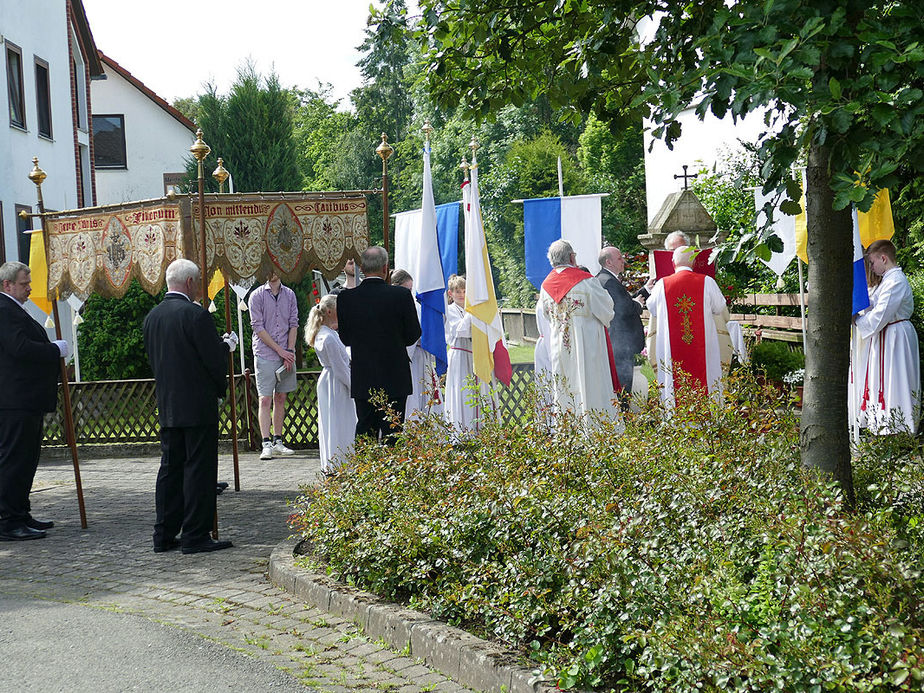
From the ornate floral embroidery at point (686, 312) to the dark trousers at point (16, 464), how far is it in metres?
5.90

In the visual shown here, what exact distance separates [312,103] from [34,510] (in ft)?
215

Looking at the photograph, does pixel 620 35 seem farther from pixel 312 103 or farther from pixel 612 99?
pixel 312 103

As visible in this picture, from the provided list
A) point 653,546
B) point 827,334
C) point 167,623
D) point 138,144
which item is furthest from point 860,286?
point 138,144

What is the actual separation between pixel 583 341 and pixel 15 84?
16.0 metres

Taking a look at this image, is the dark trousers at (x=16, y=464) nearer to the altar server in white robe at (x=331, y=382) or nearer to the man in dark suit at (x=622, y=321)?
the altar server in white robe at (x=331, y=382)

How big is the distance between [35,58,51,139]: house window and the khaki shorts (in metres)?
13.1

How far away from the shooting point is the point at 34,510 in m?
9.94

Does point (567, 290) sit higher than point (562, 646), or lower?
higher

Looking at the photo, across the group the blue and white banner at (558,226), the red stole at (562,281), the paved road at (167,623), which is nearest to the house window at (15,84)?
the blue and white banner at (558,226)

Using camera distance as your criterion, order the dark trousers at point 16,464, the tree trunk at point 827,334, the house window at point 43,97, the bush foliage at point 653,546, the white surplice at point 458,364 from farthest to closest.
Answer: the house window at point 43,97
the white surplice at point 458,364
the dark trousers at point 16,464
the tree trunk at point 827,334
the bush foliage at point 653,546

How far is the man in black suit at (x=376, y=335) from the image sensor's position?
8.59m

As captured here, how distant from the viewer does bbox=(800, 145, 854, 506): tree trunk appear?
5.09m

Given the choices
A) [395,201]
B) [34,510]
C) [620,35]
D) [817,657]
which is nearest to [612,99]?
[620,35]

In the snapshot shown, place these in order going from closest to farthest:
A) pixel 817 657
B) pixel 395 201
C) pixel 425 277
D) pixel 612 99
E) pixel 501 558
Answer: pixel 817 657
pixel 501 558
pixel 612 99
pixel 425 277
pixel 395 201
